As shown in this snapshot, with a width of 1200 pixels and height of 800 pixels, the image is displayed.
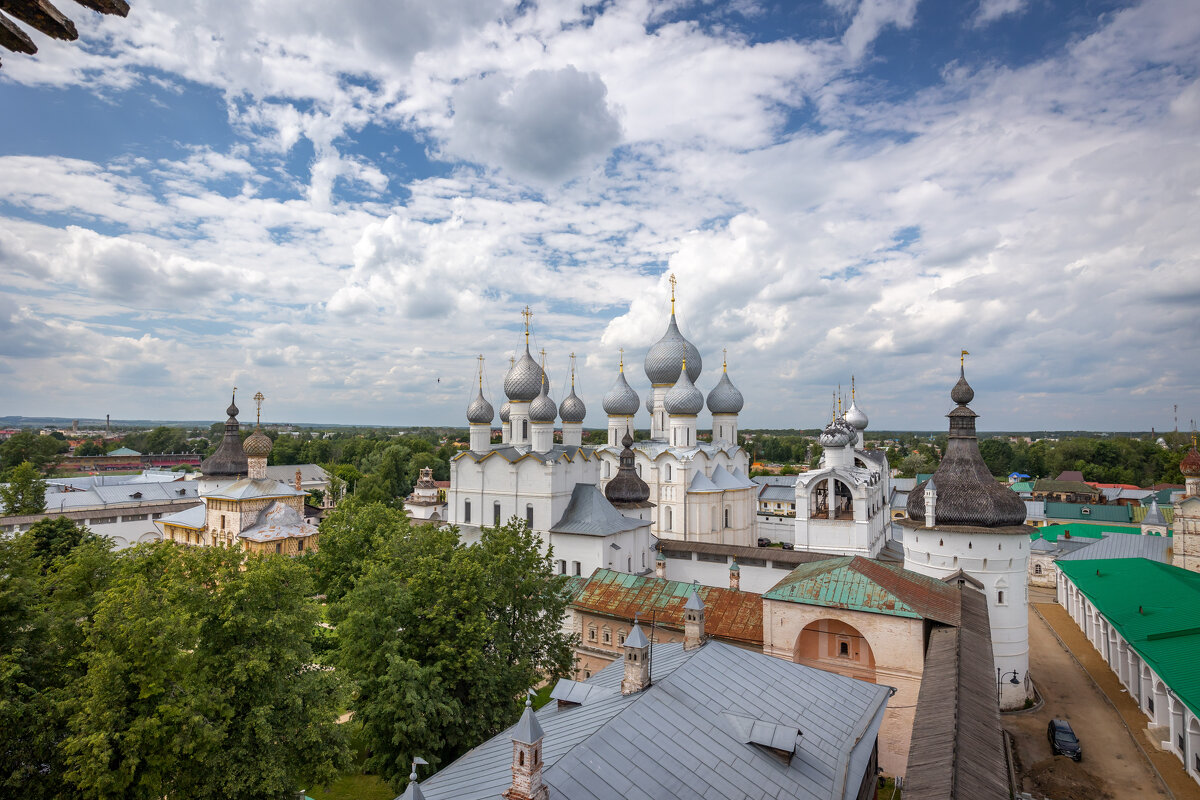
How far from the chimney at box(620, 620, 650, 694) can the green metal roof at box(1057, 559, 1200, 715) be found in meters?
16.2

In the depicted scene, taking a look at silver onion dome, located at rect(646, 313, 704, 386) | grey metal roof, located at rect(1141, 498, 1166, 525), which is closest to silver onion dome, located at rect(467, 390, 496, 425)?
silver onion dome, located at rect(646, 313, 704, 386)

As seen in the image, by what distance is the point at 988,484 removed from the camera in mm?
24453

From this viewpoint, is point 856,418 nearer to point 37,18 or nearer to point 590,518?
point 590,518

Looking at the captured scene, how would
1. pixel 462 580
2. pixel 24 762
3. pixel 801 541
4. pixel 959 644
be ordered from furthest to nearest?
1. pixel 801 541
2. pixel 462 580
3. pixel 959 644
4. pixel 24 762

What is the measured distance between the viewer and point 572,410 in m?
43.6

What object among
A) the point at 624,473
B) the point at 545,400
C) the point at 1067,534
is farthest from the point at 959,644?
the point at 1067,534

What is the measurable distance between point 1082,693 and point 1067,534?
29697 mm

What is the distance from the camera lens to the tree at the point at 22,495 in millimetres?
43406

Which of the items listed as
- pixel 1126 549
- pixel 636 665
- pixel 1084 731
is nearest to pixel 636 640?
pixel 636 665

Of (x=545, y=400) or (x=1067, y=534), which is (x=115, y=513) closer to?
(x=545, y=400)

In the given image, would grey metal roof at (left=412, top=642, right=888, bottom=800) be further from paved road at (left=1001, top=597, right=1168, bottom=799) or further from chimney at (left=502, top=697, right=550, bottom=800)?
paved road at (left=1001, top=597, right=1168, bottom=799)

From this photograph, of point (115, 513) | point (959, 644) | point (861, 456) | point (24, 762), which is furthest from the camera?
point (115, 513)

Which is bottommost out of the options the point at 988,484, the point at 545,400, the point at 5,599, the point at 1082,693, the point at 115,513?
the point at 1082,693

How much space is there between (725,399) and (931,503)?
78.0 feet
